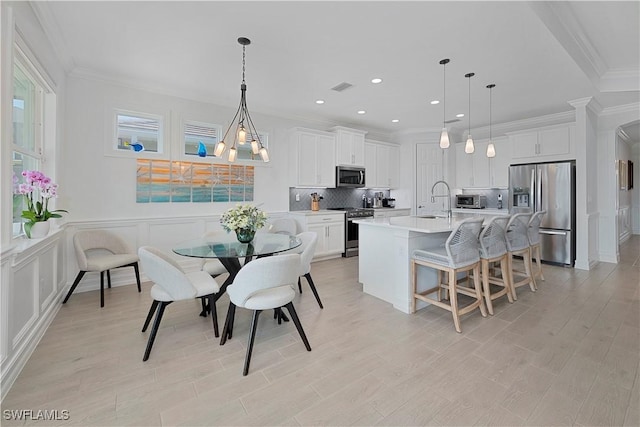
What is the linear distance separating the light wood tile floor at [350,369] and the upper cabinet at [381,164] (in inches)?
152

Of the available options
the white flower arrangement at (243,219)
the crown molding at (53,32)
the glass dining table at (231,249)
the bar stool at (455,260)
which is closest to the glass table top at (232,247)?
the glass dining table at (231,249)

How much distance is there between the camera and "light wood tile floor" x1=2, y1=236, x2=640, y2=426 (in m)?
1.64

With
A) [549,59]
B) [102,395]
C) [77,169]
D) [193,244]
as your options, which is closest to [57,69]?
[77,169]

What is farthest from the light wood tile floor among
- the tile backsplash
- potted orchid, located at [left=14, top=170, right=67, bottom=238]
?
the tile backsplash

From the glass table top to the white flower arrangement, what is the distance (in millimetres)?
185

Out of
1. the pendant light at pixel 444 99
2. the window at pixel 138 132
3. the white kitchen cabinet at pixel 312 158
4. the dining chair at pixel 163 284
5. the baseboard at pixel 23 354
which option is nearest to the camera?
the baseboard at pixel 23 354

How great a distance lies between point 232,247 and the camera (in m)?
2.69

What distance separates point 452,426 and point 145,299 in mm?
3260

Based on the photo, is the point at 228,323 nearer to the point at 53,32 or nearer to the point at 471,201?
the point at 53,32

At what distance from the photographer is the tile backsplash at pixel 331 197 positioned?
5680 mm

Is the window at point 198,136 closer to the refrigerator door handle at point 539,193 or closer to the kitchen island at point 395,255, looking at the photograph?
the kitchen island at point 395,255

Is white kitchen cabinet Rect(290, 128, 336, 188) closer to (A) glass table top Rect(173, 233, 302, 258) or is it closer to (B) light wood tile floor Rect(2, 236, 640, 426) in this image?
(A) glass table top Rect(173, 233, 302, 258)

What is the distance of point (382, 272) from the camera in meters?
3.38

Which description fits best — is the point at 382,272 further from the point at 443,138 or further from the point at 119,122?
the point at 119,122
